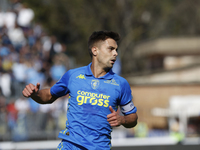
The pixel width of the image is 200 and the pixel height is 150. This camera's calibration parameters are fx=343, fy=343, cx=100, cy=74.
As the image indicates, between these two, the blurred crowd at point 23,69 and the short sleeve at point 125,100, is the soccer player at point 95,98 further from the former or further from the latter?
the blurred crowd at point 23,69

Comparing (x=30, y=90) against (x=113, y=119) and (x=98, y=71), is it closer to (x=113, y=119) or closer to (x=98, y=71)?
(x=98, y=71)

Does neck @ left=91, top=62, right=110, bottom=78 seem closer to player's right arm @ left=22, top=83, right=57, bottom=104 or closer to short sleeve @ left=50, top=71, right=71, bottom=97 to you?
short sleeve @ left=50, top=71, right=71, bottom=97

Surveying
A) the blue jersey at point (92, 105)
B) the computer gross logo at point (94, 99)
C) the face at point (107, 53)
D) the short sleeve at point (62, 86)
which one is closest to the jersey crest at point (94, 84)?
the blue jersey at point (92, 105)

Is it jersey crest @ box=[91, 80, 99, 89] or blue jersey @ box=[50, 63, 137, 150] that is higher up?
jersey crest @ box=[91, 80, 99, 89]

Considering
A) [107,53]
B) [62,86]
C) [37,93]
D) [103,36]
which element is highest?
[103,36]

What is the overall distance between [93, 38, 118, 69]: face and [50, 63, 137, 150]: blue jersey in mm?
141

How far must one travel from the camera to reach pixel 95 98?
4.26 m

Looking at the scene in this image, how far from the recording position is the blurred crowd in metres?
10.6

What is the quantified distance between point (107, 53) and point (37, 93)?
1057mm

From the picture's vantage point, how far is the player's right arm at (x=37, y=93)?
4395 millimetres

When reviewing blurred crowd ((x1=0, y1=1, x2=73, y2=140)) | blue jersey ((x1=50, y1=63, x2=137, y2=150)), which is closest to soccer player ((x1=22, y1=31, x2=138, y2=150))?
blue jersey ((x1=50, y1=63, x2=137, y2=150))

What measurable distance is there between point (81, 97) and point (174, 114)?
10187mm

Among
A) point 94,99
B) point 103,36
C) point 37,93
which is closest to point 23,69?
point 37,93

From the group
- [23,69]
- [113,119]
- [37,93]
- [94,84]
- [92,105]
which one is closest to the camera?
[113,119]
